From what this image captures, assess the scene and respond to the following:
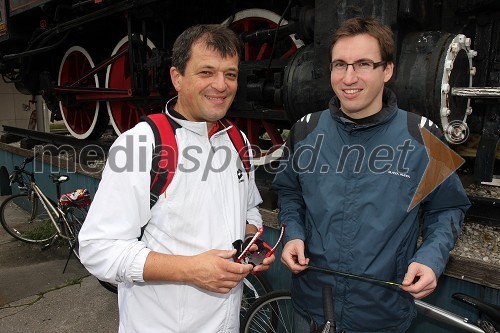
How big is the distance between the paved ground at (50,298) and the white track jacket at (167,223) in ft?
7.04

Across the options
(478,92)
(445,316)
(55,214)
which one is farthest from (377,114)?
(55,214)

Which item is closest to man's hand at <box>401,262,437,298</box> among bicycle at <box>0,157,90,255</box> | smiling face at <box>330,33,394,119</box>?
smiling face at <box>330,33,394,119</box>

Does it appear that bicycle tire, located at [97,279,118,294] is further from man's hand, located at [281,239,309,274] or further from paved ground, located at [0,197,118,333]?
man's hand, located at [281,239,309,274]

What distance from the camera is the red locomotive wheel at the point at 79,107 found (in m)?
6.61

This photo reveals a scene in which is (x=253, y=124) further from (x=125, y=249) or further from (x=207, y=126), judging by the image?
(x=125, y=249)

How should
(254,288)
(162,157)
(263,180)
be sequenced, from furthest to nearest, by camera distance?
1. (263,180)
2. (254,288)
3. (162,157)

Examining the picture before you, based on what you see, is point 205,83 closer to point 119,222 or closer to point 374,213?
point 119,222

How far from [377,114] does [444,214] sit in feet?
1.50

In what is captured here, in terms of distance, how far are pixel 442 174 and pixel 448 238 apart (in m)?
0.24

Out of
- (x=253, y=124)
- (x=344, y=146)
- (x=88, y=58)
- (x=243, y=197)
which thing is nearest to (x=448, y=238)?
(x=344, y=146)

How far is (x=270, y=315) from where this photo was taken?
2914 millimetres

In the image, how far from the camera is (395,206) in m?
1.51

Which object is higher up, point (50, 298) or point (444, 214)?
point (444, 214)

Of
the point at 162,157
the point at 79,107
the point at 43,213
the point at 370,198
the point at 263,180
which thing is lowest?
the point at 43,213
